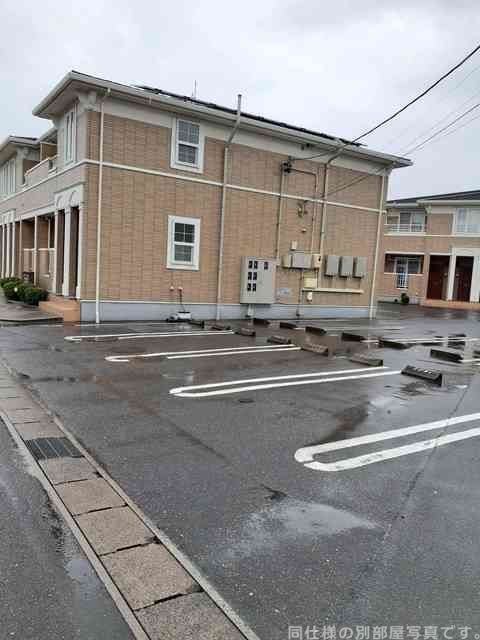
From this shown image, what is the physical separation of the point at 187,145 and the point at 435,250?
20.8 meters

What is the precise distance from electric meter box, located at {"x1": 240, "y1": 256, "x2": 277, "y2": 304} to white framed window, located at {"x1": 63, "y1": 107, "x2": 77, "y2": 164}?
579 centimetres

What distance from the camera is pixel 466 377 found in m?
7.98

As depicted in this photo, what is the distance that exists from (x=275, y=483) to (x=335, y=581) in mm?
1204

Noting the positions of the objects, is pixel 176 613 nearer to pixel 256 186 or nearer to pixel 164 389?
pixel 164 389

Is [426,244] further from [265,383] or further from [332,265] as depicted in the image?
[265,383]

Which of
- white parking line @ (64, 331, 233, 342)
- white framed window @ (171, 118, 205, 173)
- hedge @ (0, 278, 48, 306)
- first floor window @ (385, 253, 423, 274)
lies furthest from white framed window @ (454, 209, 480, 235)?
hedge @ (0, 278, 48, 306)

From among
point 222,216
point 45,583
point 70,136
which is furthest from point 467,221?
point 45,583

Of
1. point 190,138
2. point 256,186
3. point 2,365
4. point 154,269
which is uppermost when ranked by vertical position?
point 190,138

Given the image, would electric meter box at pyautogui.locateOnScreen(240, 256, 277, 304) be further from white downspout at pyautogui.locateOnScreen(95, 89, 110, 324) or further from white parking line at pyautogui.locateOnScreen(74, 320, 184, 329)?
white downspout at pyautogui.locateOnScreen(95, 89, 110, 324)

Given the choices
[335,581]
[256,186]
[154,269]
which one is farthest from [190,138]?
[335,581]

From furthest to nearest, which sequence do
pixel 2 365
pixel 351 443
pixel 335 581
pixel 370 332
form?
pixel 370 332
pixel 2 365
pixel 351 443
pixel 335 581

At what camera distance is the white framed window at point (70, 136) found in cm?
1336

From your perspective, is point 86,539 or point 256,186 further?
point 256,186

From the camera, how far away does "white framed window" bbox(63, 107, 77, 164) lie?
1336 centimetres
